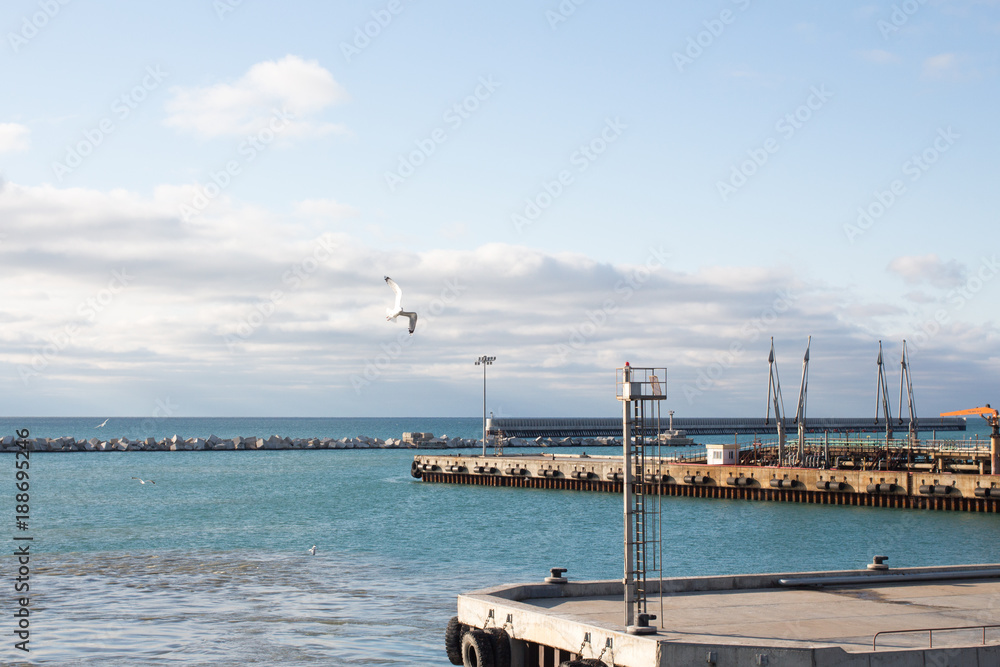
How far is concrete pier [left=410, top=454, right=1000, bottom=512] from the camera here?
195 feet

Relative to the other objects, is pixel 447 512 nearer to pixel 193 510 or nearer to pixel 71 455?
pixel 193 510

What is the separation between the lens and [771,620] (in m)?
19.7

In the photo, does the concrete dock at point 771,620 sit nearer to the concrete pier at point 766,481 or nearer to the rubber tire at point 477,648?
the rubber tire at point 477,648

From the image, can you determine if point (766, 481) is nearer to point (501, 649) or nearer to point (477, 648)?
point (501, 649)

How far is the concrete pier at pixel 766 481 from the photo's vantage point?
→ 59500 mm

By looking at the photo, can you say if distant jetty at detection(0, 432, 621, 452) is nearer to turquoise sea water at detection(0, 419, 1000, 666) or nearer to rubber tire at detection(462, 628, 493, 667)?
turquoise sea water at detection(0, 419, 1000, 666)

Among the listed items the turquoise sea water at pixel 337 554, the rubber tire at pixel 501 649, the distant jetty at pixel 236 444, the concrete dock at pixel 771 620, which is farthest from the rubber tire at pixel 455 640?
the distant jetty at pixel 236 444

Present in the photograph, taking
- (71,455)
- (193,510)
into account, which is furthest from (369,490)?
(71,455)

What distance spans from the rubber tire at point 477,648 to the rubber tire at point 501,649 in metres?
0.08

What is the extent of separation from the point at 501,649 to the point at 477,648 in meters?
0.48

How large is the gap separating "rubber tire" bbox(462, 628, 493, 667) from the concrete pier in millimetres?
27701

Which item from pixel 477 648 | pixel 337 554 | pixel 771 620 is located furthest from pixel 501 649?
pixel 337 554

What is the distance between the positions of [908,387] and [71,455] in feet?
390

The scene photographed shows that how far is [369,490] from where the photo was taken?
88062 mm
